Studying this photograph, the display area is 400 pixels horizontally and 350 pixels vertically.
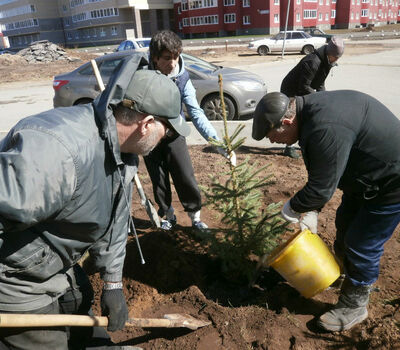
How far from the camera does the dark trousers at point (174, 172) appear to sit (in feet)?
11.5

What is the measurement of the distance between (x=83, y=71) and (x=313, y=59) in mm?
5469

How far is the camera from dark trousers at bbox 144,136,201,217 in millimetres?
3516

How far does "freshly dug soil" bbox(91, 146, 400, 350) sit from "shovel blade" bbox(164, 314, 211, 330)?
8 cm

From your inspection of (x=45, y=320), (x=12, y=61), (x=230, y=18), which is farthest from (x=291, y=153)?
(x=230, y=18)

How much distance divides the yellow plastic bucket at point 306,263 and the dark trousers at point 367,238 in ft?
0.50

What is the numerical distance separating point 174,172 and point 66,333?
1.88 metres

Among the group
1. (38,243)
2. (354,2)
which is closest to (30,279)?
(38,243)

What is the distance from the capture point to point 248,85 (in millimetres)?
8203

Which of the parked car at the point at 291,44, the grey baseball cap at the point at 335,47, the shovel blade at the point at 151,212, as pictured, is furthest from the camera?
the parked car at the point at 291,44

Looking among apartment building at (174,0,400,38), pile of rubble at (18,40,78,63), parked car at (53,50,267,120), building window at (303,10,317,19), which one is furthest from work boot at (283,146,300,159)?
building window at (303,10,317,19)

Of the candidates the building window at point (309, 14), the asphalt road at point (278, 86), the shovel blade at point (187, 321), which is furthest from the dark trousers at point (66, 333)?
the building window at point (309, 14)

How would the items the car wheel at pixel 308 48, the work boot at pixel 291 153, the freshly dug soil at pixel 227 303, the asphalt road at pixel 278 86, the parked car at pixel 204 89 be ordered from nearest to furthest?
the freshly dug soil at pixel 227 303, the work boot at pixel 291 153, the parked car at pixel 204 89, the asphalt road at pixel 278 86, the car wheel at pixel 308 48

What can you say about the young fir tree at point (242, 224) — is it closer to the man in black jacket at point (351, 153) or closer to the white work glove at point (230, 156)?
the white work glove at point (230, 156)

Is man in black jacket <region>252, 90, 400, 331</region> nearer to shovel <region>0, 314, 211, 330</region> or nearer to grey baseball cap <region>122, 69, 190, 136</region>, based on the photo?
grey baseball cap <region>122, 69, 190, 136</region>
